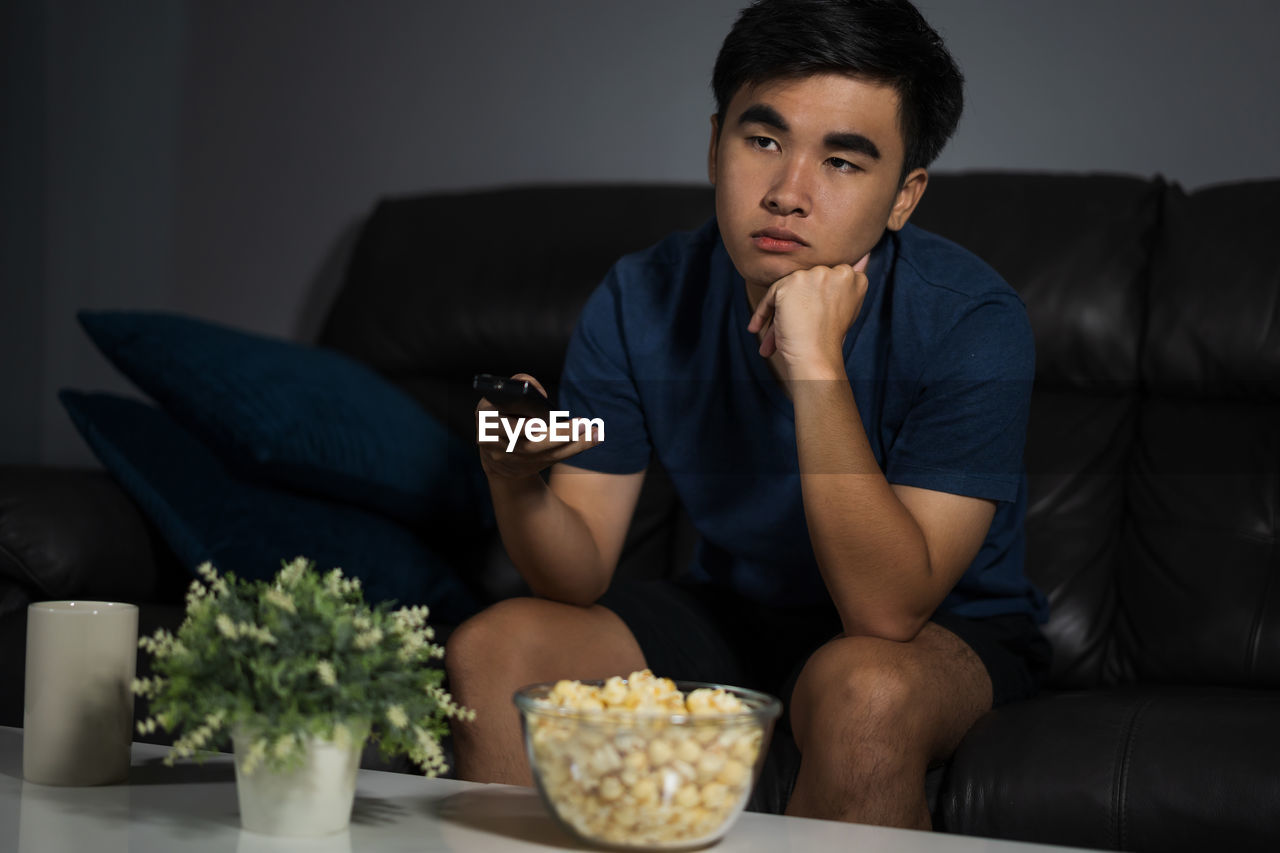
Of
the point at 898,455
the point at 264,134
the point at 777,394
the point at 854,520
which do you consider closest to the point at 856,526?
the point at 854,520

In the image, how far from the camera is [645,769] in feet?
2.07

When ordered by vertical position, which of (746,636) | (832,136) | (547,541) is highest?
(832,136)

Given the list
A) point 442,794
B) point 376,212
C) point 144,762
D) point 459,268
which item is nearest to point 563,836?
point 442,794

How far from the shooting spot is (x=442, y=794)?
79 centimetres

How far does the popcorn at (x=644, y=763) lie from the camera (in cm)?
63

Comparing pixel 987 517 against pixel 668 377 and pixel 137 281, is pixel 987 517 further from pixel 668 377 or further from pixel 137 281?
pixel 137 281

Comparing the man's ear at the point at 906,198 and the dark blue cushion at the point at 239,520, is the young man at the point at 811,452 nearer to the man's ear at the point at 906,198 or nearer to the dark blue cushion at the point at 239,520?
the man's ear at the point at 906,198

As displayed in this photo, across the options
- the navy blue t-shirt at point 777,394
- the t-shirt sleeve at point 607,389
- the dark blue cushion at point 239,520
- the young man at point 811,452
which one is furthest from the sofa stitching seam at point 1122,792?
the dark blue cushion at point 239,520

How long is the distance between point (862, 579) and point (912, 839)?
0.35m

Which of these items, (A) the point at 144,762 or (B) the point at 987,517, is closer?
(A) the point at 144,762

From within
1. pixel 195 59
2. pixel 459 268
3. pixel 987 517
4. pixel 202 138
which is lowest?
pixel 987 517

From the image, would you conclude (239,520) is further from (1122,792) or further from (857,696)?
(1122,792)

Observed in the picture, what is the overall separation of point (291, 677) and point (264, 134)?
1800mm

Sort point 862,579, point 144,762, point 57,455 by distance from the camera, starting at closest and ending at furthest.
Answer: point 144,762
point 862,579
point 57,455
